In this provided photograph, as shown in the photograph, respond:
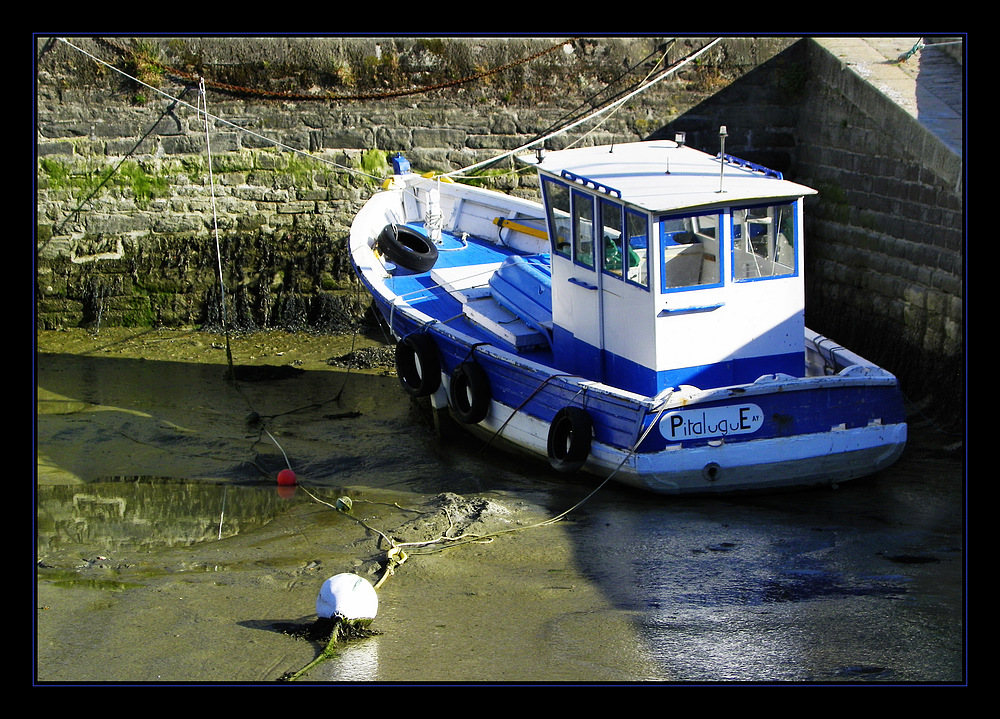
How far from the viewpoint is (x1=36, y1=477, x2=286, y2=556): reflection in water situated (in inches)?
278

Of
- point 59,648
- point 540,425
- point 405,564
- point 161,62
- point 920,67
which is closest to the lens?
point 59,648

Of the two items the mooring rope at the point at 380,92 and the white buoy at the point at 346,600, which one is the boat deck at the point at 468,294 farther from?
the white buoy at the point at 346,600

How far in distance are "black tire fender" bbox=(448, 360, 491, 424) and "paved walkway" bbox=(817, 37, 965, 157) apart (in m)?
4.10

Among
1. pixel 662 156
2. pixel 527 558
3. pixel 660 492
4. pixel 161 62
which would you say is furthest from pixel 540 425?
pixel 161 62

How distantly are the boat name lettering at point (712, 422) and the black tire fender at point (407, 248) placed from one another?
12.2 feet

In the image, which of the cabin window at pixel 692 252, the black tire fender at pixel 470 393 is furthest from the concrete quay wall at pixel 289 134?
the cabin window at pixel 692 252

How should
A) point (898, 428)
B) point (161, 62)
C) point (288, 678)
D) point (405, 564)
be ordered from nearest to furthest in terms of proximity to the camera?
point (288, 678) → point (405, 564) → point (898, 428) → point (161, 62)

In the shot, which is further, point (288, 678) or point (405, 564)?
point (405, 564)

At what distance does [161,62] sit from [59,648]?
789cm

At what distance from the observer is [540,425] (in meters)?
7.79

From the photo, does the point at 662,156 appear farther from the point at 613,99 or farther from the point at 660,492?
the point at 613,99

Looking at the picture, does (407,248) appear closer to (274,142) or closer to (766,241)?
(274,142)

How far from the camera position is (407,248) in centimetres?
996

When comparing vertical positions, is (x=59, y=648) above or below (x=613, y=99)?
below
